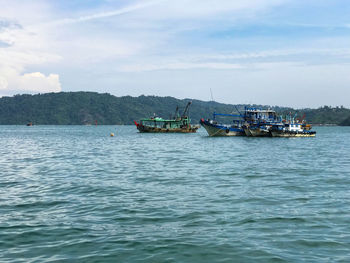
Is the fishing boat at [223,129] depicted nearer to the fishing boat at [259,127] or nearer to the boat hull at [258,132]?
the fishing boat at [259,127]

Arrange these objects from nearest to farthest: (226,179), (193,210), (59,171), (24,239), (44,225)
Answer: (24,239) < (44,225) < (193,210) < (226,179) < (59,171)

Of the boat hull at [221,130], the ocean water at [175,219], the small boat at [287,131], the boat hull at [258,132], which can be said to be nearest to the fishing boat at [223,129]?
the boat hull at [221,130]

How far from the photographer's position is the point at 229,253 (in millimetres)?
10062

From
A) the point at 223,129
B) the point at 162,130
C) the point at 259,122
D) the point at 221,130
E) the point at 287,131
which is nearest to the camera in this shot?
the point at 287,131

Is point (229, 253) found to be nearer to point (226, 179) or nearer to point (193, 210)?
point (193, 210)

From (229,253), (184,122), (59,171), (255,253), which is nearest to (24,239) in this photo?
(229,253)

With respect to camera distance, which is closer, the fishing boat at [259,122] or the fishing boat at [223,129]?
the fishing boat at [259,122]

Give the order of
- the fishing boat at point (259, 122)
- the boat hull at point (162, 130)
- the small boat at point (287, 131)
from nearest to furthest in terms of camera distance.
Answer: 1. the small boat at point (287, 131)
2. the fishing boat at point (259, 122)
3. the boat hull at point (162, 130)

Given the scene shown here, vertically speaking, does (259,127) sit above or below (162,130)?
above

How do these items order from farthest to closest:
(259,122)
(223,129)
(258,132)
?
(223,129)
(259,122)
(258,132)

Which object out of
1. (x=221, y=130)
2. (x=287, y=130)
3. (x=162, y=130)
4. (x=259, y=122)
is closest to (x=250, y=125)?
(x=259, y=122)

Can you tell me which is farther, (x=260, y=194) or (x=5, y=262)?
(x=260, y=194)

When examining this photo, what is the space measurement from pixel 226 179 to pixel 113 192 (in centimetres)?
811

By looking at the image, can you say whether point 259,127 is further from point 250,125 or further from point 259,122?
point 250,125
